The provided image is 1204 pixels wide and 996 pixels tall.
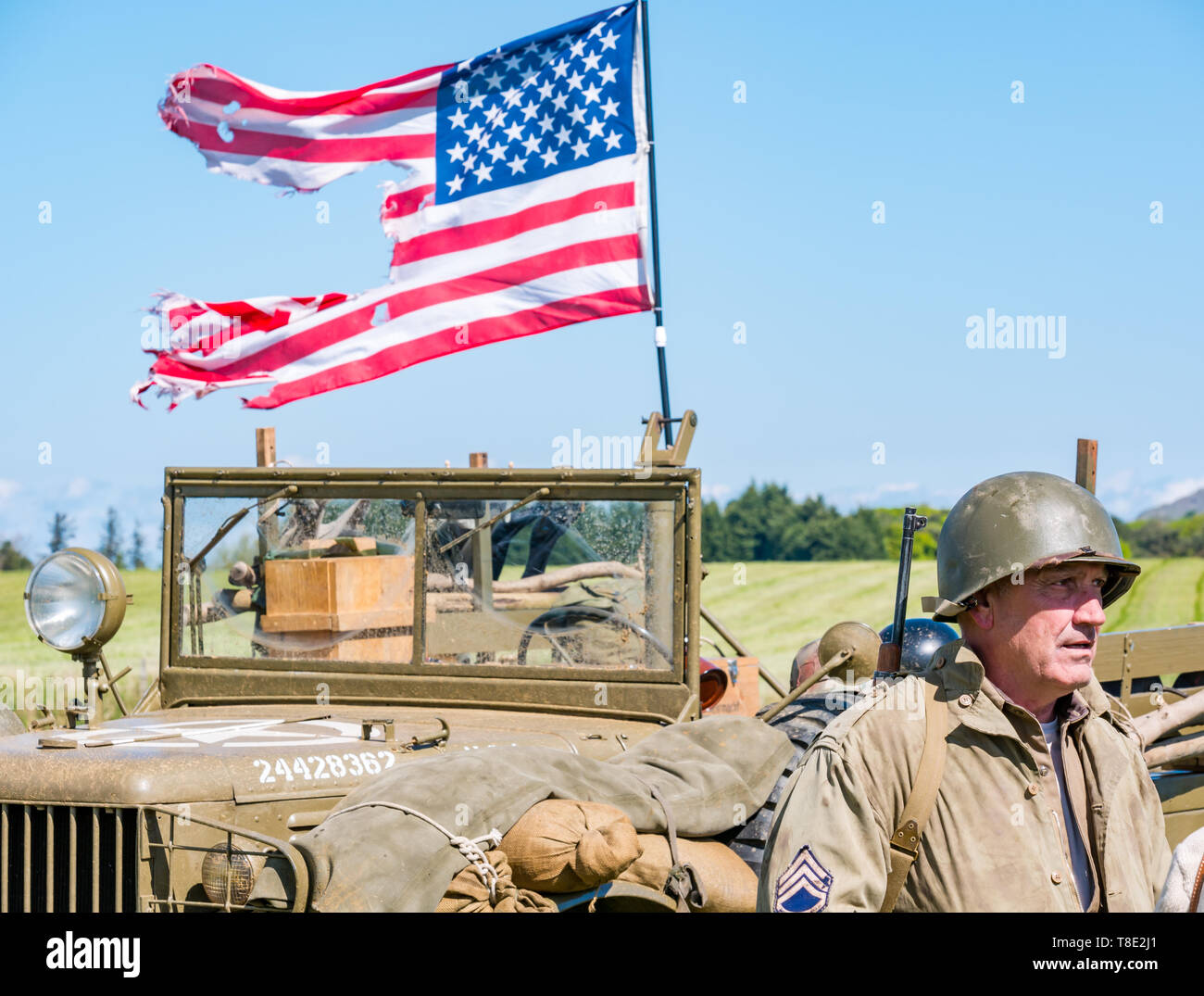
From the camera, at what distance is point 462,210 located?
6.51 meters

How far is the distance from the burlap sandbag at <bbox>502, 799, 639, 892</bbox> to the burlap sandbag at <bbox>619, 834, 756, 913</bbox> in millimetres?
231

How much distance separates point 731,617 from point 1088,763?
859 inches

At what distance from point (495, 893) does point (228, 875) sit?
641 millimetres

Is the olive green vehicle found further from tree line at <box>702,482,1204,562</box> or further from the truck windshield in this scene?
tree line at <box>702,482,1204,562</box>

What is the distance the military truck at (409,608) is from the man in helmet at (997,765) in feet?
6.40

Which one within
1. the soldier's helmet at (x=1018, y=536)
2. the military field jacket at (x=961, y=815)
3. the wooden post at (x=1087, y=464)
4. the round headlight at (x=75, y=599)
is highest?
the wooden post at (x=1087, y=464)

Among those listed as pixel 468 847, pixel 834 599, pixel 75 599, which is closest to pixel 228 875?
pixel 468 847

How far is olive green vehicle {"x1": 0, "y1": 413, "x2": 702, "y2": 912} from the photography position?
15.1 feet

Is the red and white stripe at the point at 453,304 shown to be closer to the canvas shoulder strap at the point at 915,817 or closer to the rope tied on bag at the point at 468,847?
the rope tied on bag at the point at 468,847

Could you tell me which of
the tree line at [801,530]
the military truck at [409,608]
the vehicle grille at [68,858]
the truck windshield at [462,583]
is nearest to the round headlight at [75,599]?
the military truck at [409,608]

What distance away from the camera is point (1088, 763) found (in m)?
2.52

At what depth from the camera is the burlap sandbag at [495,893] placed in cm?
315

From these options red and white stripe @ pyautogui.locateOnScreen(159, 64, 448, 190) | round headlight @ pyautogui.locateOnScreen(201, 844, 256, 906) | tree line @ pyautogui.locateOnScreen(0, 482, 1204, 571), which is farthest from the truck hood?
tree line @ pyautogui.locateOnScreen(0, 482, 1204, 571)
